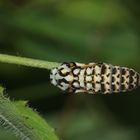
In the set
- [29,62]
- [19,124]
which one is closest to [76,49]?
[29,62]

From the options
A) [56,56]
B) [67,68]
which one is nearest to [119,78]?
[67,68]

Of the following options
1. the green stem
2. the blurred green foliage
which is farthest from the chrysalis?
the blurred green foliage

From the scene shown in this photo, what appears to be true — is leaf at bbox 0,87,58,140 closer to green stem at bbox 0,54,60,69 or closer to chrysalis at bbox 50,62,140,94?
green stem at bbox 0,54,60,69

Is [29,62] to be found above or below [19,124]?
above

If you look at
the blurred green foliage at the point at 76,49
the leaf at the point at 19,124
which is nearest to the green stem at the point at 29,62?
the leaf at the point at 19,124

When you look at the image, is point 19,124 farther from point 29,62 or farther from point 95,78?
point 95,78

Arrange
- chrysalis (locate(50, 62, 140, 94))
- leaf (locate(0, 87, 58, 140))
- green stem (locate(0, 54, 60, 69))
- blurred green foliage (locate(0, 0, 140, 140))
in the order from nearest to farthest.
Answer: leaf (locate(0, 87, 58, 140)) < green stem (locate(0, 54, 60, 69)) < chrysalis (locate(50, 62, 140, 94)) < blurred green foliage (locate(0, 0, 140, 140))
